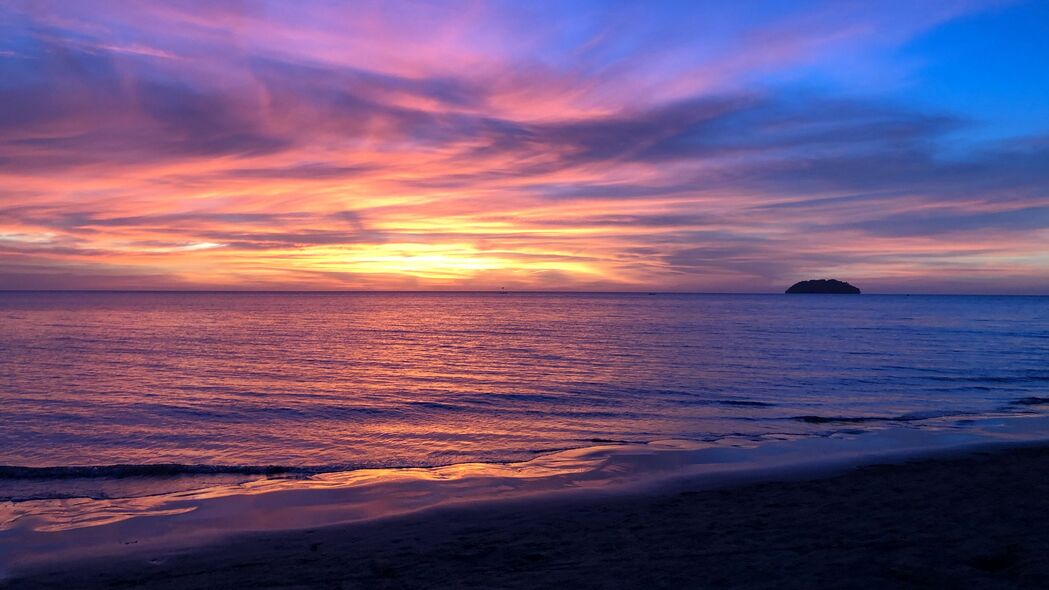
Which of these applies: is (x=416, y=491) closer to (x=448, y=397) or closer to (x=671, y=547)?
(x=671, y=547)

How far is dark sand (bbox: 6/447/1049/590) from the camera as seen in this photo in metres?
8.33

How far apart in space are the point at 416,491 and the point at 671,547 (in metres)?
5.86

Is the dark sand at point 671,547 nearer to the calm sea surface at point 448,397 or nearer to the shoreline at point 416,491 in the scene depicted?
the shoreline at point 416,491

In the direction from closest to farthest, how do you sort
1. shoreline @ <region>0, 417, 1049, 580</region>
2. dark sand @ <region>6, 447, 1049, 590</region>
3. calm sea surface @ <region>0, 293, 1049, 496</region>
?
dark sand @ <region>6, 447, 1049, 590</region> → shoreline @ <region>0, 417, 1049, 580</region> → calm sea surface @ <region>0, 293, 1049, 496</region>

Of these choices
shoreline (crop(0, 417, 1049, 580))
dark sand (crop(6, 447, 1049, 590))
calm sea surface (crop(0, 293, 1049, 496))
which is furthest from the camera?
calm sea surface (crop(0, 293, 1049, 496))

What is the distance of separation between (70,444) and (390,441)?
8611mm

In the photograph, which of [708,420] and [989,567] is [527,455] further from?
[989,567]

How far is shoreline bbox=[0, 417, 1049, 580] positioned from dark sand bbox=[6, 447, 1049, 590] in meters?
Result: 0.52

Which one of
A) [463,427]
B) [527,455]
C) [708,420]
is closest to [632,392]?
[708,420]

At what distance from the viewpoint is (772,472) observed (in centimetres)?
1463

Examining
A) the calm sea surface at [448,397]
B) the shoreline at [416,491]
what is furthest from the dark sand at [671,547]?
the calm sea surface at [448,397]

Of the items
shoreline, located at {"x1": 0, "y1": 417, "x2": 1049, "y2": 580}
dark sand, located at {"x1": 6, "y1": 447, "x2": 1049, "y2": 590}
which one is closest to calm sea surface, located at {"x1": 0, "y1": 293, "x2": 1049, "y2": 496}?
shoreline, located at {"x1": 0, "y1": 417, "x2": 1049, "y2": 580}

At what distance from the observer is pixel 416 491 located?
13.5m

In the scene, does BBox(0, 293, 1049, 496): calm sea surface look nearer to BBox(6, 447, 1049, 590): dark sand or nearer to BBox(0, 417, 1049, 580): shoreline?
BBox(0, 417, 1049, 580): shoreline
